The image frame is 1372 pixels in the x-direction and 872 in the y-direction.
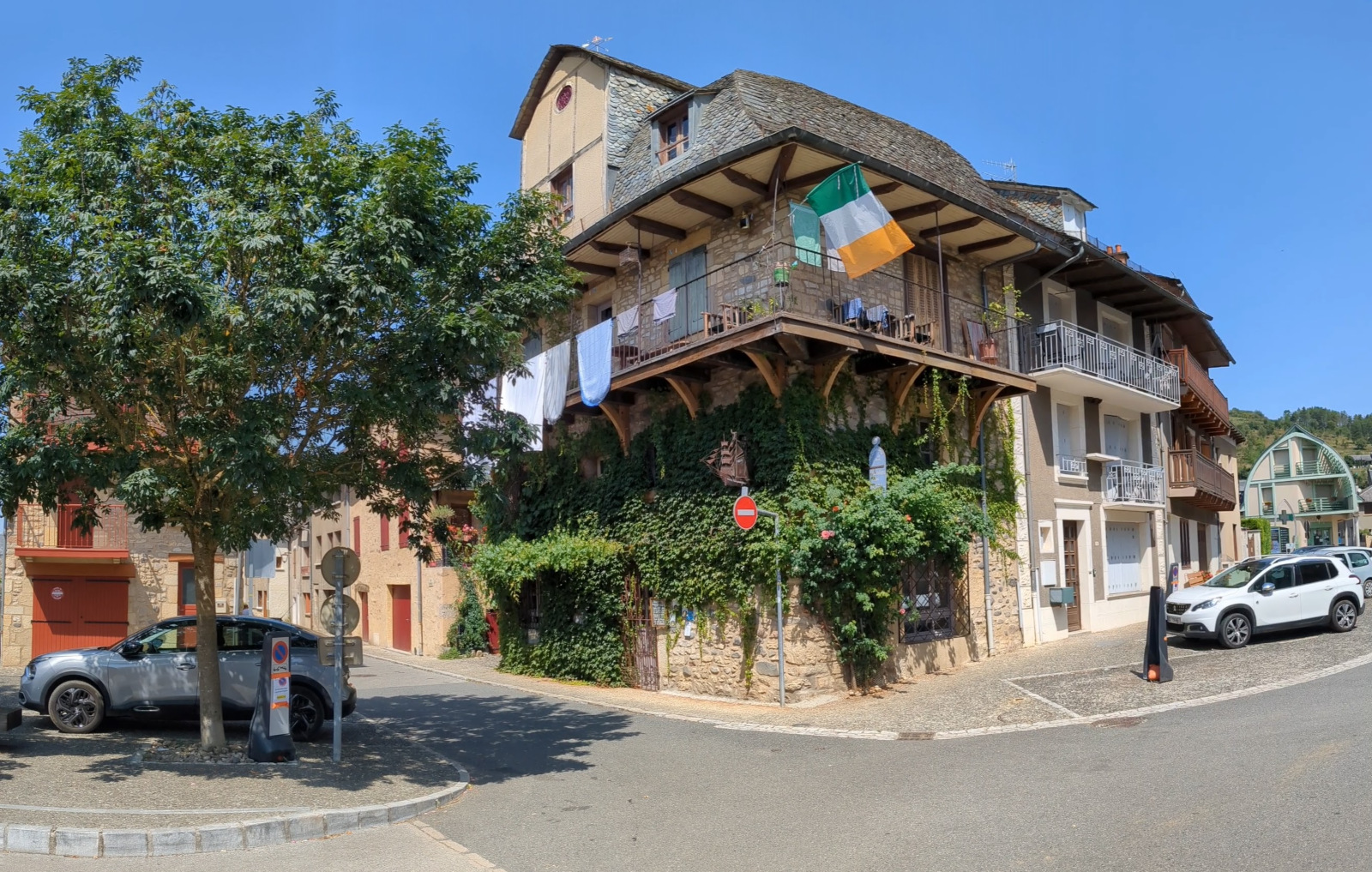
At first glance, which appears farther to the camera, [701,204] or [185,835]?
[701,204]

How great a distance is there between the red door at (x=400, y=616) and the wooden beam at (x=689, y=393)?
16697 millimetres

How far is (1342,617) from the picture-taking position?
17.2 metres

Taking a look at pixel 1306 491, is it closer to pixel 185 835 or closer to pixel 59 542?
pixel 59 542

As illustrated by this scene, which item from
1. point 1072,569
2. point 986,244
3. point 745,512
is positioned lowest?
point 1072,569

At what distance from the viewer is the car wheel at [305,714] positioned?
12172 mm

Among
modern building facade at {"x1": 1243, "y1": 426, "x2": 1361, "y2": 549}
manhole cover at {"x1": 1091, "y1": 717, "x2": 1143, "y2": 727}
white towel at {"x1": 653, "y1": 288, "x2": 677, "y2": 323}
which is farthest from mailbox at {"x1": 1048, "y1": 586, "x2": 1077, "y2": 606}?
modern building facade at {"x1": 1243, "y1": 426, "x2": 1361, "y2": 549}

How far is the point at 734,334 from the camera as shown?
1462cm

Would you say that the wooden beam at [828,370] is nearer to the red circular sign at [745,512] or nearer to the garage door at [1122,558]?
the red circular sign at [745,512]

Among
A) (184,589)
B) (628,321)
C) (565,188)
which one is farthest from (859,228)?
(184,589)

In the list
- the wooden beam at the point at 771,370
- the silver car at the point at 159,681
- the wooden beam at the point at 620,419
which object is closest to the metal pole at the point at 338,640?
the silver car at the point at 159,681

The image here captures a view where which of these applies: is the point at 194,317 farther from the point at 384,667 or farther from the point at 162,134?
the point at 384,667

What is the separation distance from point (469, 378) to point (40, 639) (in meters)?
18.5

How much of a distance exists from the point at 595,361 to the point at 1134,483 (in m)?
13.5

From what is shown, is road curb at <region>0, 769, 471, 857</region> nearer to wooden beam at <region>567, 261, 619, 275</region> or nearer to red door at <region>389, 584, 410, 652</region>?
wooden beam at <region>567, 261, 619, 275</region>
